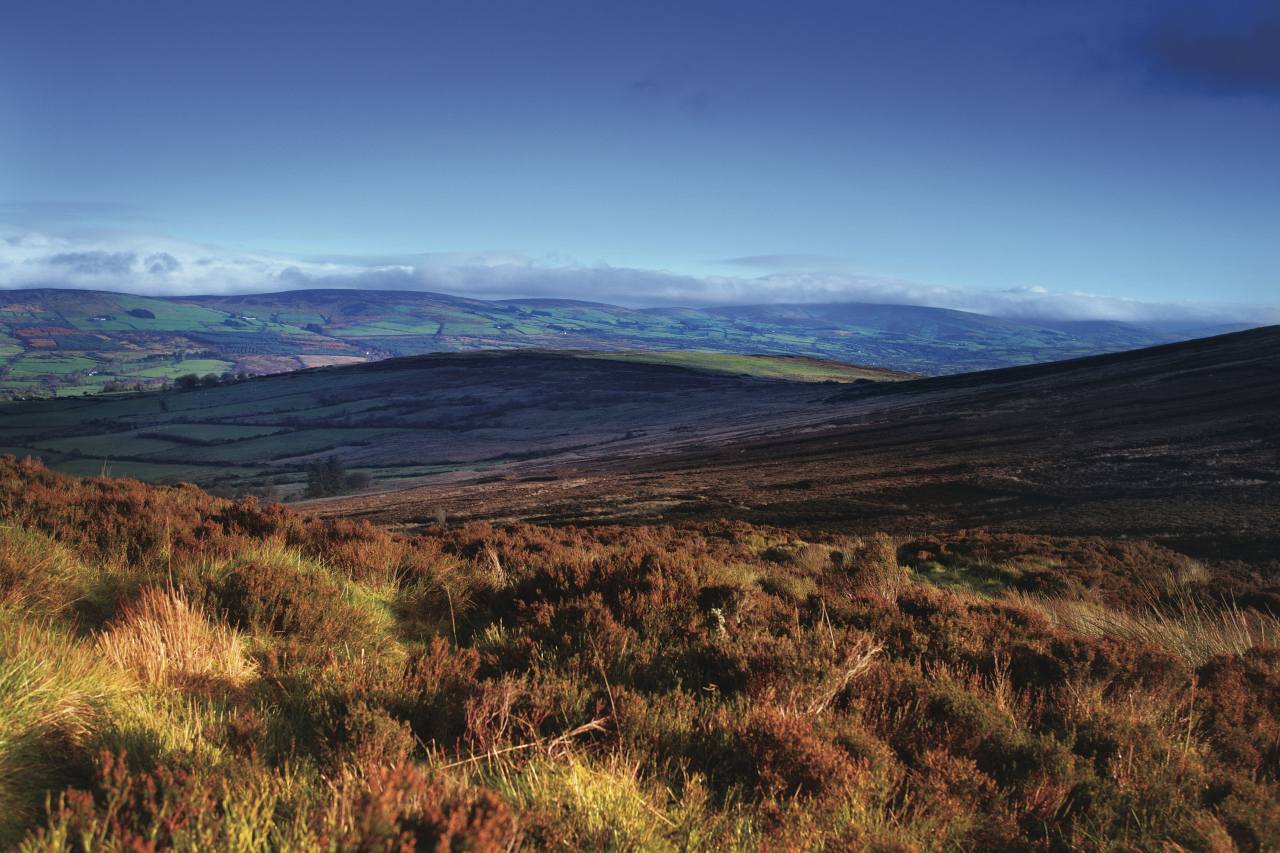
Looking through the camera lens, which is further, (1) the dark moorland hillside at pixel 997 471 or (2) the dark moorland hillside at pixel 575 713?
(1) the dark moorland hillside at pixel 997 471

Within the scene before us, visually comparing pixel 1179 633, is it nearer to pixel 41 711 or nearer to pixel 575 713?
pixel 575 713

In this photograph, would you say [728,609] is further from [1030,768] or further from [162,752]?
[162,752]

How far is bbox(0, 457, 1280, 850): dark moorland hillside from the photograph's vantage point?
2.90 metres

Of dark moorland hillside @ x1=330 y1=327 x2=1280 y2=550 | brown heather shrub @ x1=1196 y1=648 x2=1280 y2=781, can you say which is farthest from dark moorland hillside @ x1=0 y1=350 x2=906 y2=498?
brown heather shrub @ x1=1196 y1=648 x2=1280 y2=781

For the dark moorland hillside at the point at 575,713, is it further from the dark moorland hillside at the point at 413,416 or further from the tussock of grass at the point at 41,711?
the dark moorland hillside at the point at 413,416

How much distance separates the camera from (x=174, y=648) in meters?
4.42

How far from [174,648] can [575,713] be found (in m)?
2.64

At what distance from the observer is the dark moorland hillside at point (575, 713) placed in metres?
2.90

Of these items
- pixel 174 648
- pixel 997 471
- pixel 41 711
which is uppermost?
pixel 41 711

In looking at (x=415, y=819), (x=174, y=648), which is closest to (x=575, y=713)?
(x=415, y=819)

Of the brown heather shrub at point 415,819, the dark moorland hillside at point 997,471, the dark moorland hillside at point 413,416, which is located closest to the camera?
the brown heather shrub at point 415,819

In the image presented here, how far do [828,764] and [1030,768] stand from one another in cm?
145

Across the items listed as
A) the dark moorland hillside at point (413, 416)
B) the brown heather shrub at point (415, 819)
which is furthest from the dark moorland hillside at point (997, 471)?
the brown heather shrub at point (415, 819)

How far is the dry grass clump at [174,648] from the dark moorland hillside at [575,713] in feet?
0.07
